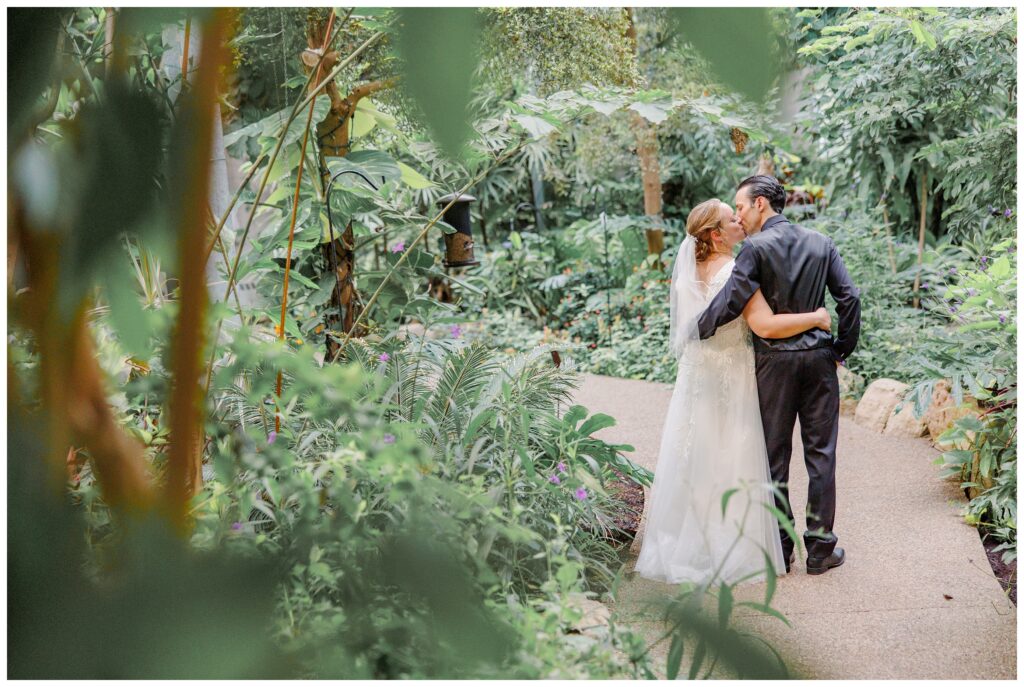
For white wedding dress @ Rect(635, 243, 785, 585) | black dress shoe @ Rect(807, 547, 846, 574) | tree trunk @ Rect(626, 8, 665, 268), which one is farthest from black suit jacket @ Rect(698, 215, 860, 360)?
tree trunk @ Rect(626, 8, 665, 268)

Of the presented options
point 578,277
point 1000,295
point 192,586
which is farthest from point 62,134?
point 578,277

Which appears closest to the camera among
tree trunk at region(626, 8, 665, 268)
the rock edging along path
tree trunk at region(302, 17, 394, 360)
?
the rock edging along path

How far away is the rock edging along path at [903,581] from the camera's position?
7.54 ft

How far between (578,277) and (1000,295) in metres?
5.21

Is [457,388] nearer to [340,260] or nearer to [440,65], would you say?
[340,260]

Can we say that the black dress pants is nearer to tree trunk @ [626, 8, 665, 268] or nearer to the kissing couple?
the kissing couple

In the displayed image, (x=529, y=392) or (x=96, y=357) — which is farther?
(x=529, y=392)

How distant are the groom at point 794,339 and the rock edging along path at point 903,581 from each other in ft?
0.65

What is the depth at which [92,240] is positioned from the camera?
302mm

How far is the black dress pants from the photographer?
2883 mm

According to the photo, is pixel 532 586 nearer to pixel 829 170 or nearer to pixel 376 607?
pixel 376 607

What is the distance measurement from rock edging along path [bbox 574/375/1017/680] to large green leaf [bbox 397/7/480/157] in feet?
3.82

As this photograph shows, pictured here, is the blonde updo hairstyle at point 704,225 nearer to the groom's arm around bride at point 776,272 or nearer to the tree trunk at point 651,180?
the groom's arm around bride at point 776,272

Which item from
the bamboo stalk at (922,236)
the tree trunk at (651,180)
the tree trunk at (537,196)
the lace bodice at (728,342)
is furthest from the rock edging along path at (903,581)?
the tree trunk at (537,196)
